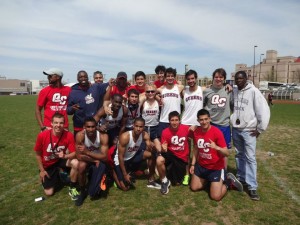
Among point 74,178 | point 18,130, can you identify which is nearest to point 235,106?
point 74,178

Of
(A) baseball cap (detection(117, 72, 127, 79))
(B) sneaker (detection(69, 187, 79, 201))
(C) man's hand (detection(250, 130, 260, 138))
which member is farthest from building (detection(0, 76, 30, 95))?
(C) man's hand (detection(250, 130, 260, 138))

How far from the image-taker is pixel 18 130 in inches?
486

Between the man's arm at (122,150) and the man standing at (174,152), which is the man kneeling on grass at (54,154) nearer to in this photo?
the man's arm at (122,150)

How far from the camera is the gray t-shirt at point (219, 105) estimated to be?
554 cm

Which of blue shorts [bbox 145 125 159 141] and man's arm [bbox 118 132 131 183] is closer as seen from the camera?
man's arm [bbox 118 132 131 183]

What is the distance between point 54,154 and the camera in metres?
5.25

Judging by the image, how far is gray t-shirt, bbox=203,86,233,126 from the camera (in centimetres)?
554

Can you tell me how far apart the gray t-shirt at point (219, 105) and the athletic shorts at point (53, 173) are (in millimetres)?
3433

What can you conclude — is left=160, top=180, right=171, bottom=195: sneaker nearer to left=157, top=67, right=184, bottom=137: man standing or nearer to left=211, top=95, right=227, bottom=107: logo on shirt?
left=157, top=67, right=184, bottom=137: man standing

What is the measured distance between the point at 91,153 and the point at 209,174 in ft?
8.13

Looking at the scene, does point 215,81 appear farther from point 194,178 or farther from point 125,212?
point 125,212

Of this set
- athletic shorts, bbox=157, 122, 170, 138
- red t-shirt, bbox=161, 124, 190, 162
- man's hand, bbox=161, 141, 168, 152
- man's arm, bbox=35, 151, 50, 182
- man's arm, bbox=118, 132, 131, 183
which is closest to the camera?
man's arm, bbox=35, 151, 50, 182

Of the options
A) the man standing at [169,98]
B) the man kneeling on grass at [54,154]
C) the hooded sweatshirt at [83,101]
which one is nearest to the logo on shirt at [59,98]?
the hooded sweatshirt at [83,101]

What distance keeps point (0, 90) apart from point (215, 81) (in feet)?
423
